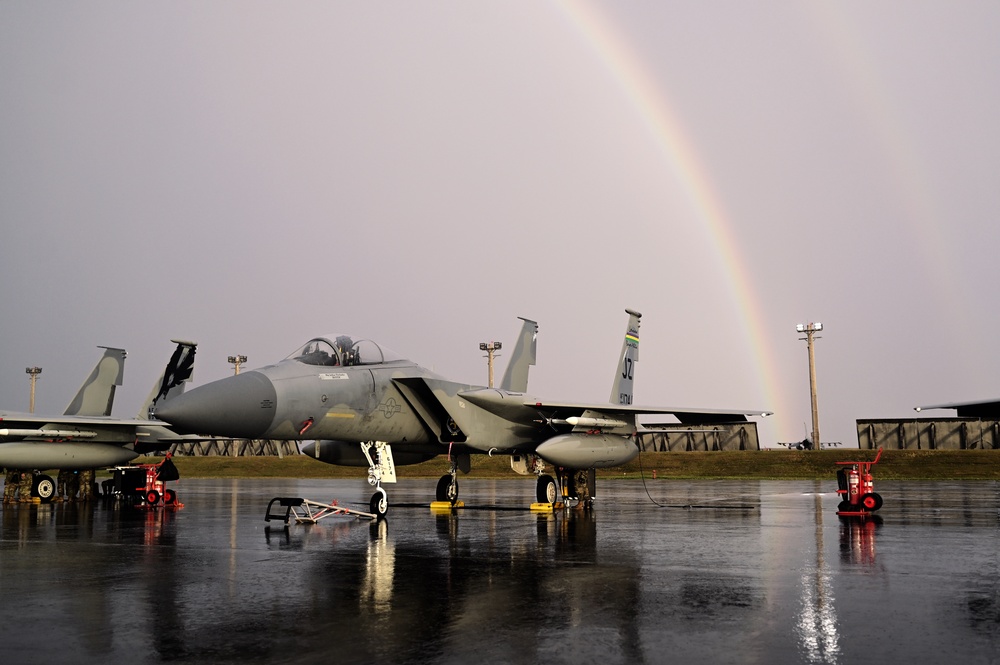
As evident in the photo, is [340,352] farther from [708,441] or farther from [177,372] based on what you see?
[708,441]

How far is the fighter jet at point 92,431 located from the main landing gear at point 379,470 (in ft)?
26.1

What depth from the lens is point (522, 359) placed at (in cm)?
2245

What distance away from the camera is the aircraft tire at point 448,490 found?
18.2 m

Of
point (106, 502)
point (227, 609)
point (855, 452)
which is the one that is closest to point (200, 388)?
point (227, 609)

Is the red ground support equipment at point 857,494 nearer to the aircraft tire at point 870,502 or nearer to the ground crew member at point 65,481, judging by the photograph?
the aircraft tire at point 870,502

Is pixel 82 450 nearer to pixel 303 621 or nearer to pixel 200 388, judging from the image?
pixel 200 388

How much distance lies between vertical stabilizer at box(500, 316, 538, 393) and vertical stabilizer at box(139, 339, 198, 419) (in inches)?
408

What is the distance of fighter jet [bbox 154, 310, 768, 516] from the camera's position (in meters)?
11.7

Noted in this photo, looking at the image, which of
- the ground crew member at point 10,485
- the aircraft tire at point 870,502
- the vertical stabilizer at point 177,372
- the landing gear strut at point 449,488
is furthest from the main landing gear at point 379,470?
the ground crew member at point 10,485

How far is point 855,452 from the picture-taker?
43062 millimetres

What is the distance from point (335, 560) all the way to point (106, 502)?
648 inches

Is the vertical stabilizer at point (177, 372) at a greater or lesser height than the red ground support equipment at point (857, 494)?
greater

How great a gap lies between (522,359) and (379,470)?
7999mm

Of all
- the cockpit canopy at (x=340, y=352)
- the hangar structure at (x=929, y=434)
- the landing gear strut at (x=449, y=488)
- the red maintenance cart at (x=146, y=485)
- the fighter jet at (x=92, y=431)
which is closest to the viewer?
the cockpit canopy at (x=340, y=352)
